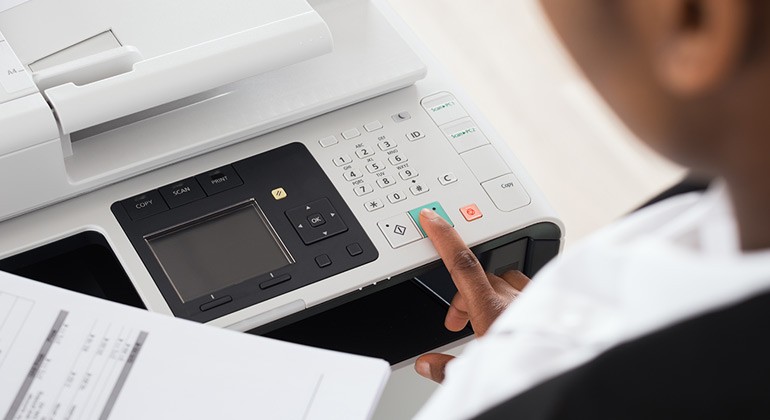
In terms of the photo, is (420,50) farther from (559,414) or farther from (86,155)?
(559,414)

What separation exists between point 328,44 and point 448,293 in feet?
0.82

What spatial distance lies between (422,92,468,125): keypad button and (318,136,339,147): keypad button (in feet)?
0.29

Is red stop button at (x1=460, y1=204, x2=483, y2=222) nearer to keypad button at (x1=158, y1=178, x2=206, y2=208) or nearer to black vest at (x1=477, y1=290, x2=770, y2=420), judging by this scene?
keypad button at (x1=158, y1=178, x2=206, y2=208)

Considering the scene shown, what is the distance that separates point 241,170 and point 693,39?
1.94 ft

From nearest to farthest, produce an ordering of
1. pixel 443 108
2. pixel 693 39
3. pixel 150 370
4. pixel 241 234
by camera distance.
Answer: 1. pixel 693 39
2. pixel 150 370
3. pixel 241 234
4. pixel 443 108

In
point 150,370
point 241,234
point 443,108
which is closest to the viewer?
point 150,370

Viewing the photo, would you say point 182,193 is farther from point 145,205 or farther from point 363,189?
point 363,189

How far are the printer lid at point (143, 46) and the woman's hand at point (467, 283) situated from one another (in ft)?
0.56

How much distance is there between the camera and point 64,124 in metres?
0.80

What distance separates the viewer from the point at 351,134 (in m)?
0.93

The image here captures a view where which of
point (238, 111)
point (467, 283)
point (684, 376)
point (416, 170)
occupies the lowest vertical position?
point (684, 376)

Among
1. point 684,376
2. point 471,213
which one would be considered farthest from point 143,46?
point 684,376

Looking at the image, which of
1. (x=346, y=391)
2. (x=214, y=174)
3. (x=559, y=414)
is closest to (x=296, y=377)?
(x=346, y=391)

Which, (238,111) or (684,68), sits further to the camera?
(238,111)
